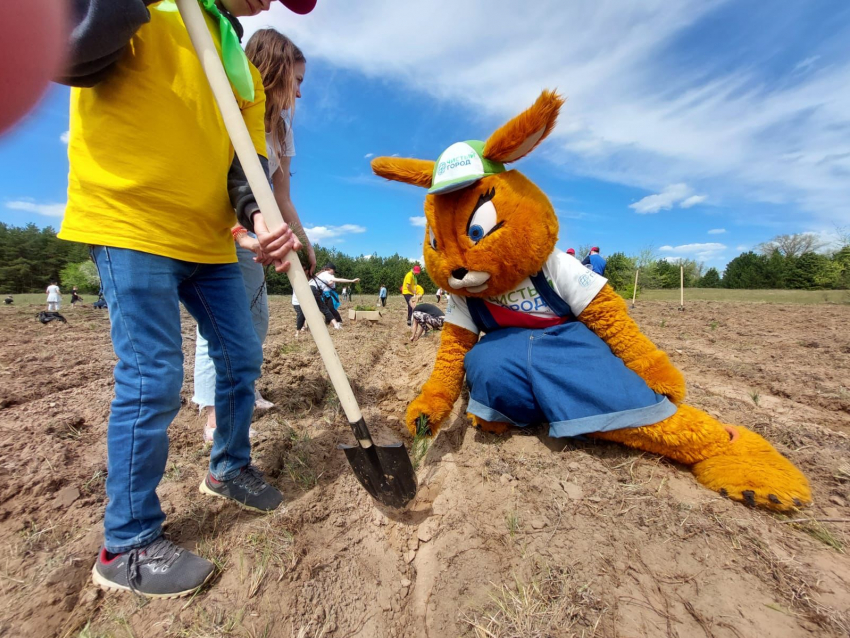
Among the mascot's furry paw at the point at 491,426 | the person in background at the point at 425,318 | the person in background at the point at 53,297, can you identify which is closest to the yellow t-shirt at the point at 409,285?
the person in background at the point at 425,318

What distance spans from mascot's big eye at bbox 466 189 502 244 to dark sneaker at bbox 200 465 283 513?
60.7 inches

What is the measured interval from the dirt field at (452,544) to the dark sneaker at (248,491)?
0.22 ft

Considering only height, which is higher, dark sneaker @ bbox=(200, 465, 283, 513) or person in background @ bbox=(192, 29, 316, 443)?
person in background @ bbox=(192, 29, 316, 443)

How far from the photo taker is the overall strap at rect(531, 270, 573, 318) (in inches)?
84.7

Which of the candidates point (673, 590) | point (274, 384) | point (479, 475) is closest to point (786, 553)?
point (673, 590)

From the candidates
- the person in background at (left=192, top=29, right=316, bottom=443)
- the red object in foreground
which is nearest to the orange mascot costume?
the person in background at (left=192, top=29, right=316, bottom=443)

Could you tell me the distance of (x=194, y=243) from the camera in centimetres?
139

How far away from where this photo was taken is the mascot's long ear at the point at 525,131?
1.84 m

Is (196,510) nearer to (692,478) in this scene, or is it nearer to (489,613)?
(489,613)

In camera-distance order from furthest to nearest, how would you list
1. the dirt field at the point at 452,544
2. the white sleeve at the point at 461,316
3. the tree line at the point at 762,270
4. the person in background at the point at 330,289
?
the tree line at the point at 762,270, the person in background at the point at 330,289, the white sleeve at the point at 461,316, the dirt field at the point at 452,544

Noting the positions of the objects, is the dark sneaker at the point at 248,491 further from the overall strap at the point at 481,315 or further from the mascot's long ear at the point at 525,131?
the mascot's long ear at the point at 525,131

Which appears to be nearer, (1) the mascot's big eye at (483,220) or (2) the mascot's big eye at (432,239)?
(1) the mascot's big eye at (483,220)

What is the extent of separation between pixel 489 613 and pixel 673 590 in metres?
0.58

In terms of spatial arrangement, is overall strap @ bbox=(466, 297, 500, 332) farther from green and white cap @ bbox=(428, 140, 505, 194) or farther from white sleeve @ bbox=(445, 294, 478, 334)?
green and white cap @ bbox=(428, 140, 505, 194)
